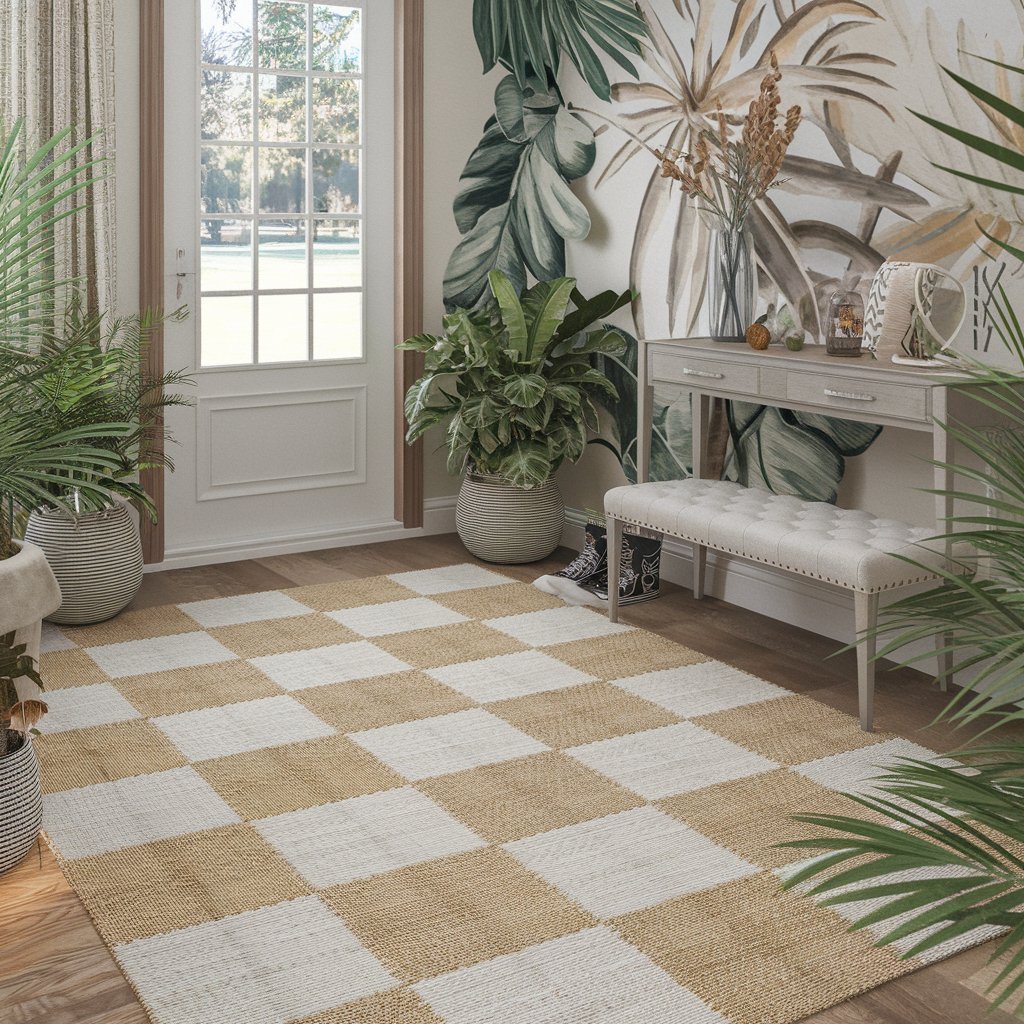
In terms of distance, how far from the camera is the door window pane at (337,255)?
5066mm

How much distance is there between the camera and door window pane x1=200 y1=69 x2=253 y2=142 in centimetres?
473

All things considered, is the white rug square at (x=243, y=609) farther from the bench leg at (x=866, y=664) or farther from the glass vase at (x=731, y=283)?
the bench leg at (x=866, y=664)

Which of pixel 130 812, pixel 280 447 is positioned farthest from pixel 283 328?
pixel 130 812

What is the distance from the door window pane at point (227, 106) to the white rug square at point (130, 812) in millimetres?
2730

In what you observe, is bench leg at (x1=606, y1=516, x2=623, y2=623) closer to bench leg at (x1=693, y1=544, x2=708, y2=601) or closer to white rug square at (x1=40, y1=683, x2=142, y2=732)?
bench leg at (x1=693, y1=544, x2=708, y2=601)

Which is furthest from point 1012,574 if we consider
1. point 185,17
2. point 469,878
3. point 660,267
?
point 185,17

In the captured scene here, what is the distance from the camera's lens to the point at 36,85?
417cm

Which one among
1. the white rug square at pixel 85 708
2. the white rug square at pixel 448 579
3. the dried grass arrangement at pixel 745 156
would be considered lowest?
the white rug square at pixel 85 708

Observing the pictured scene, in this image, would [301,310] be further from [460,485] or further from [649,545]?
[649,545]

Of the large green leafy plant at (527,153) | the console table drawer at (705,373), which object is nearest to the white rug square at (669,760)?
the console table drawer at (705,373)

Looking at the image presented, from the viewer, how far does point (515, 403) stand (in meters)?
4.56

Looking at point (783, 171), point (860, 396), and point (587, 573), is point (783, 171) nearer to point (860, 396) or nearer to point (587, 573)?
point (860, 396)

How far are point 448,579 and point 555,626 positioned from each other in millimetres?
695

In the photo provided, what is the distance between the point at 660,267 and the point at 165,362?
189 centimetres
